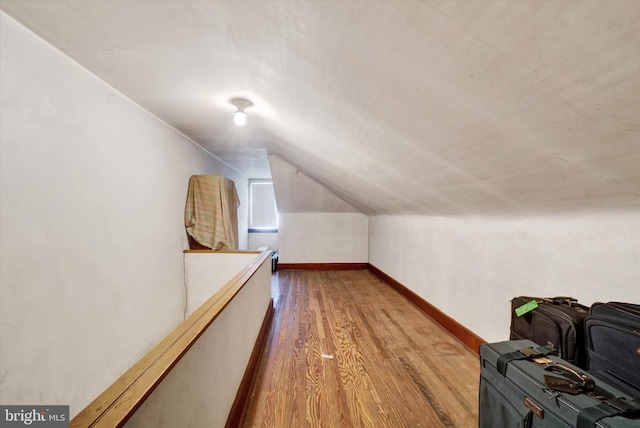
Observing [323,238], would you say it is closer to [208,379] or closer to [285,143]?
[285,143]

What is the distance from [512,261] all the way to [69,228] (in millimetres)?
3004

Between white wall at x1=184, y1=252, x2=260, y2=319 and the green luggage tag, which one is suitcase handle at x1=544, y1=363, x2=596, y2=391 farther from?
white wall at x1=184, y1=252, x2=260, y2=319

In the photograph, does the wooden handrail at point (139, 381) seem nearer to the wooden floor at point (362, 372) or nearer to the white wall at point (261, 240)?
the wooden floor at point (362, 372)

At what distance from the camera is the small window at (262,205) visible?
23.7ft

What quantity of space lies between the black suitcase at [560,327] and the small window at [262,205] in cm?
624

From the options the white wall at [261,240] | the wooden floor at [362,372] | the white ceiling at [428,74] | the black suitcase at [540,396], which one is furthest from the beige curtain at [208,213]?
the white wall at [261,240]

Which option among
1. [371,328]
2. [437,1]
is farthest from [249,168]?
[437,1]

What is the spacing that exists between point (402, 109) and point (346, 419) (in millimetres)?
1784

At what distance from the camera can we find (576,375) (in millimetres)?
959

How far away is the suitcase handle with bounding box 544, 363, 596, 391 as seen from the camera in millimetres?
909

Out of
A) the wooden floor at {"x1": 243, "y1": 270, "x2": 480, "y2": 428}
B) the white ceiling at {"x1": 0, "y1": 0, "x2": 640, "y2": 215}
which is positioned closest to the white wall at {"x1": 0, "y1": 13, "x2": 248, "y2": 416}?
the white ceiling at {"x1": 0, "y1": 0, "x2": 640, "y2": 215}

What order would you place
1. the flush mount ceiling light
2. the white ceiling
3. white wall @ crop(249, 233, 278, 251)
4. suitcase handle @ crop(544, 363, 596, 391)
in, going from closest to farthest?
the white ceiling → suitcase handle @ crop(544, 363, 596, 391) → the flush mount ceiling light → white wall @ crop(249, 233, 278, 251)

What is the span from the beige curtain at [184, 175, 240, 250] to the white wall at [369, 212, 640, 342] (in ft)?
8.07

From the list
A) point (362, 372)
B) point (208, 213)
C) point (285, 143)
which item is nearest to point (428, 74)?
point (362, 372)
